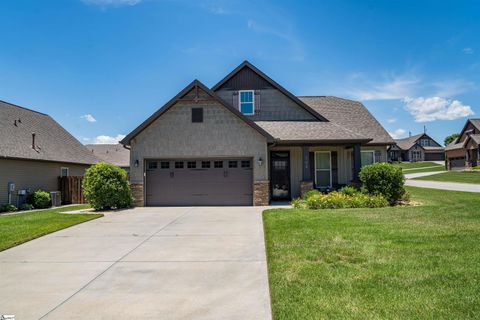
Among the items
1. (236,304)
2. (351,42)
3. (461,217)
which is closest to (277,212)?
(461,217)

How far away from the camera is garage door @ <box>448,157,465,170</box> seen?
45.9m

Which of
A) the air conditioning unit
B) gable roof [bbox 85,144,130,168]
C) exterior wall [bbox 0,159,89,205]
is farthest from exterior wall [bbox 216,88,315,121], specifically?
gable roof [bbox 85,144,130,168]

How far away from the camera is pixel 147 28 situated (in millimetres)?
14617

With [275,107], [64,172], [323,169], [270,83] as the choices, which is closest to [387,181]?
[323,169]

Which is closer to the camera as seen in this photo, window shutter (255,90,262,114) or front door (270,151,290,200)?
front door (270,151,290,200)

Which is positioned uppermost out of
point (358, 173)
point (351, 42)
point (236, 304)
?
point (351, 42)

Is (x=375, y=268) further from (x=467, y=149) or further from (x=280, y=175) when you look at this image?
(x=467, y=149)

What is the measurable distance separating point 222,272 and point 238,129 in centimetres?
1094

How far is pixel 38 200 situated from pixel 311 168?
15614 millimetres

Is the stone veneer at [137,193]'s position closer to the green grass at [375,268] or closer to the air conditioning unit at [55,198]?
the air conditioning unit at [55,198]

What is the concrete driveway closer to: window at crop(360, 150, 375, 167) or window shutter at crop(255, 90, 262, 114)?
window shutter at crop(255, 90, 262, 114)

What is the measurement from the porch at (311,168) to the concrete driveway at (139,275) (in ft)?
27.7

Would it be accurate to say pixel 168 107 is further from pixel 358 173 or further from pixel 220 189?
pixel 358 173

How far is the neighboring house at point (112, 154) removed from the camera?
135 ft
